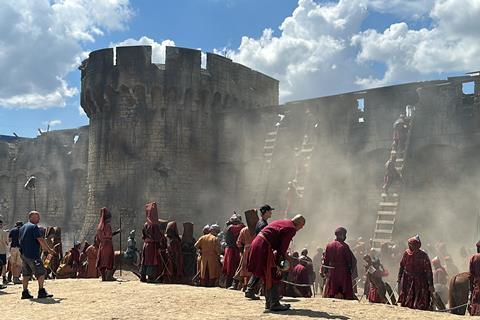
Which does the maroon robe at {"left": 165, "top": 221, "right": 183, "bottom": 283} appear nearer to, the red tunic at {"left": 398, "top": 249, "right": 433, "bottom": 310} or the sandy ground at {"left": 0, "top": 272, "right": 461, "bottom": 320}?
the sandy ground at {"left": 0, "top": 272, "right": 461, "bottom": 320}

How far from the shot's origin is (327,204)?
2008 centimetres

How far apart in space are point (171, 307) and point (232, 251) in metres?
2.77

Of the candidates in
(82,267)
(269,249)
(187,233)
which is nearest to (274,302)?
(269,249)

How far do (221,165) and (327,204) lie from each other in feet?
18.6

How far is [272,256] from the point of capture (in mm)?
7582

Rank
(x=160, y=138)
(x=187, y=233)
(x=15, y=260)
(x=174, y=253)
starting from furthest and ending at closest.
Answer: (x=160, y=138) < (x=15, y=260) < (x=187, y=233) < (x=174, y=253)

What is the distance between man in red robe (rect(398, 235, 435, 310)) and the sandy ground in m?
0.64

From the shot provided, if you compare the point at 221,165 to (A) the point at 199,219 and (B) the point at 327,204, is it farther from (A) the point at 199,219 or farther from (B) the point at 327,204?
(B) the point at 327,204

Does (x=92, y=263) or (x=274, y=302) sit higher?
(x=274, y=302)

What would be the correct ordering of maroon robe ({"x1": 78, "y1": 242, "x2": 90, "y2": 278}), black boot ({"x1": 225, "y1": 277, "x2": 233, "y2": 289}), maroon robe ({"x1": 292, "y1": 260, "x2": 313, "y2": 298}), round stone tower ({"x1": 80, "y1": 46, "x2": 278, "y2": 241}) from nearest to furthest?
maroon robe ({"x1": 292, "y1": 260, "x2": 313, "y2": 298}) < black boot ({"x1": 225, "y1": 277, "x2": 233, "y2": 289}) < maroon robe ({"x1": 78, "y1": 242, "x2": 90, "y2": 278}) < round stone tower ({"x1": 80, "y1": 46, "x2": 278, "y2": 241})

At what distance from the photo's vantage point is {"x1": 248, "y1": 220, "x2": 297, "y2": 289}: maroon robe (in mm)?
7547

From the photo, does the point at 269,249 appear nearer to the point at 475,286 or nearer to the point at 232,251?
the point at 232,251

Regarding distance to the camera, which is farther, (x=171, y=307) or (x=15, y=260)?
(x=15, y=260)

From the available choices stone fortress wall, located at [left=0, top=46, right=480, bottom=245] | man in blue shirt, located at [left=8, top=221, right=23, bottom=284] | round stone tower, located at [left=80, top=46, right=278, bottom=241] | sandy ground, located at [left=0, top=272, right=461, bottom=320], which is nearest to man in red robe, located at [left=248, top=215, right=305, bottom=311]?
sandy ground, located at [left=0, top=272, right=461, bottom=320]
